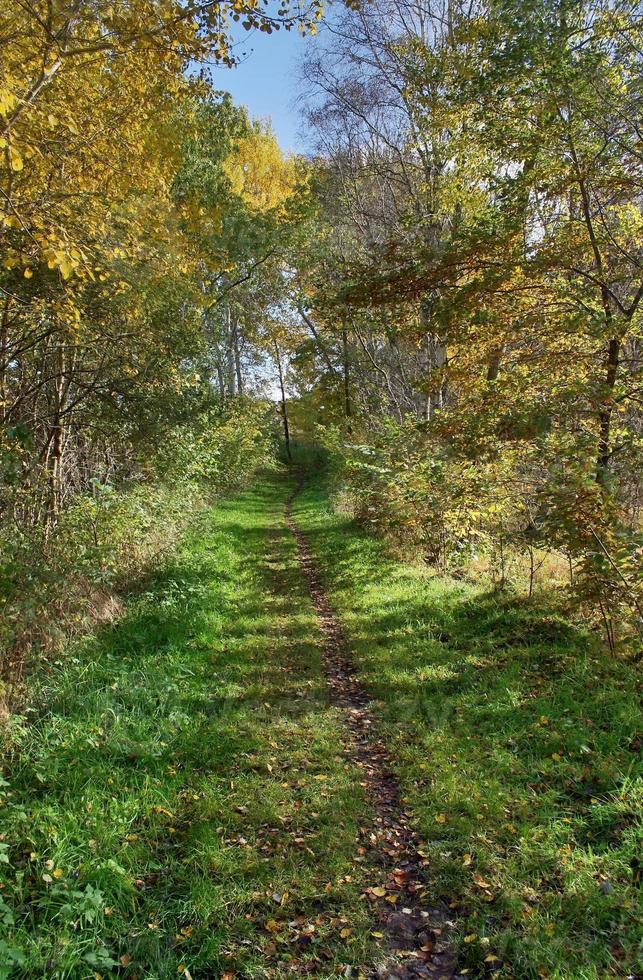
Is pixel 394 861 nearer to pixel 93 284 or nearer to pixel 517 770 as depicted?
pixel 517 770

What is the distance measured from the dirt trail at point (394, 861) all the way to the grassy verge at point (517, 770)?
0.12 m

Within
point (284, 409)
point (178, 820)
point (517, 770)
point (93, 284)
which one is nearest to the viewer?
point (178, 820)

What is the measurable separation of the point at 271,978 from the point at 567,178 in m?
7.48

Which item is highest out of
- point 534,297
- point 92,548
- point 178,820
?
point 534,297

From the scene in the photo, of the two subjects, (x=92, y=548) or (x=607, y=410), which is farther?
(x=92, y=548)

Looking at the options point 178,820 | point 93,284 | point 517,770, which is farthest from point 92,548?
point 517,770

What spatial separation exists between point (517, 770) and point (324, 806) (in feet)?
5.24

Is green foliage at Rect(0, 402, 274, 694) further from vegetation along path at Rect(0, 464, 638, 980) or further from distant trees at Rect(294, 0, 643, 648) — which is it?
distant trees at Rect(294, 0, 643, 648)

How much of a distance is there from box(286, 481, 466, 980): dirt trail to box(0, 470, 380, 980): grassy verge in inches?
5.9

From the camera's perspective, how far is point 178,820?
3.86 metres

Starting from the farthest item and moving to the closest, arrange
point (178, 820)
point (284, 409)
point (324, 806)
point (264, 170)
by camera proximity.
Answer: point (284, 409)
point (264, 170)
point (324, 806)
point (178, 820)

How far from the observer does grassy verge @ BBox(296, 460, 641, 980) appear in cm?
291

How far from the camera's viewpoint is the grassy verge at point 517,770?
2.91 metres

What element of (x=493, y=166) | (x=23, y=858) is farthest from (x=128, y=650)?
(x=493, y=166)
